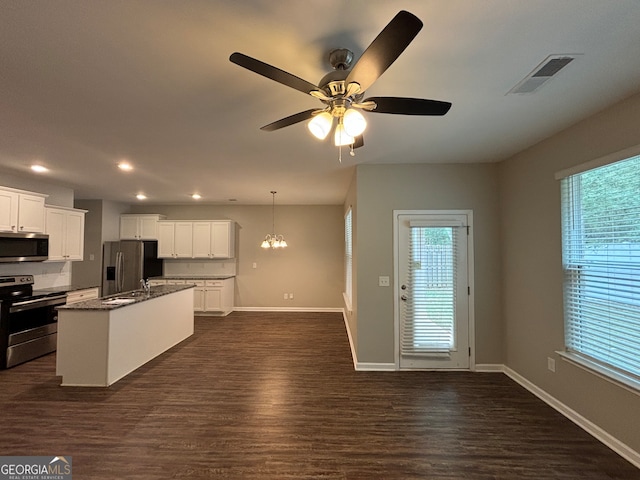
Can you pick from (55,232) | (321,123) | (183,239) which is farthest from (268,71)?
(183,239)

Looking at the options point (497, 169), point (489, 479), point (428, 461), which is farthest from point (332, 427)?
point (497, 169)

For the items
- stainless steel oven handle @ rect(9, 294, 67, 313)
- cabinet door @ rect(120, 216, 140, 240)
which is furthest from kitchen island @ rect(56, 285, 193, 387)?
cabinet door @ rect(120, 216, 140, 240)

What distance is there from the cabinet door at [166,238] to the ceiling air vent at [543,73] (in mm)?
6929

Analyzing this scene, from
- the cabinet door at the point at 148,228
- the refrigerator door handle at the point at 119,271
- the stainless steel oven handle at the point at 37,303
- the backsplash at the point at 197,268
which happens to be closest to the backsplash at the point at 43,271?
the stainless steel oven handle at the point at 37,303

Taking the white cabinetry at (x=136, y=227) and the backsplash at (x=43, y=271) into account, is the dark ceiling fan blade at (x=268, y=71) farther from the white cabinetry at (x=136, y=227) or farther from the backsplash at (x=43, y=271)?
the white cabinetry at (x=136, y=227)

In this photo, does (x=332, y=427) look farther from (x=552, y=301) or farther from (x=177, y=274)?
(x=177, y=274)

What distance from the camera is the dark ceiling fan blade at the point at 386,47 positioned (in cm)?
106

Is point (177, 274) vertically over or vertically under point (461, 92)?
under

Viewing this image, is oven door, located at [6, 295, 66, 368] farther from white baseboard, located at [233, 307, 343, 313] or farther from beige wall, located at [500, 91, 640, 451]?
beige wall, located at [500, 91, 640, 451]

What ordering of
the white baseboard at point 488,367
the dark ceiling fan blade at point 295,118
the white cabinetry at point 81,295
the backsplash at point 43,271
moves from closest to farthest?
the dark ceiling fan blade at point 295,118
the white baseboard at point 488,367
the backsplash at point 43,271
the white cabinetry at point 81,295

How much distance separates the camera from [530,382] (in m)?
3.24

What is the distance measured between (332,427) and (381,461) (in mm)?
521

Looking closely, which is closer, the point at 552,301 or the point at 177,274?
the point at 552,301

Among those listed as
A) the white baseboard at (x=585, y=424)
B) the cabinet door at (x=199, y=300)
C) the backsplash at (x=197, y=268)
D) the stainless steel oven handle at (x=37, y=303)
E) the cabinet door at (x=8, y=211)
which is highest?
the cabinet door at (x=8, y=211)
